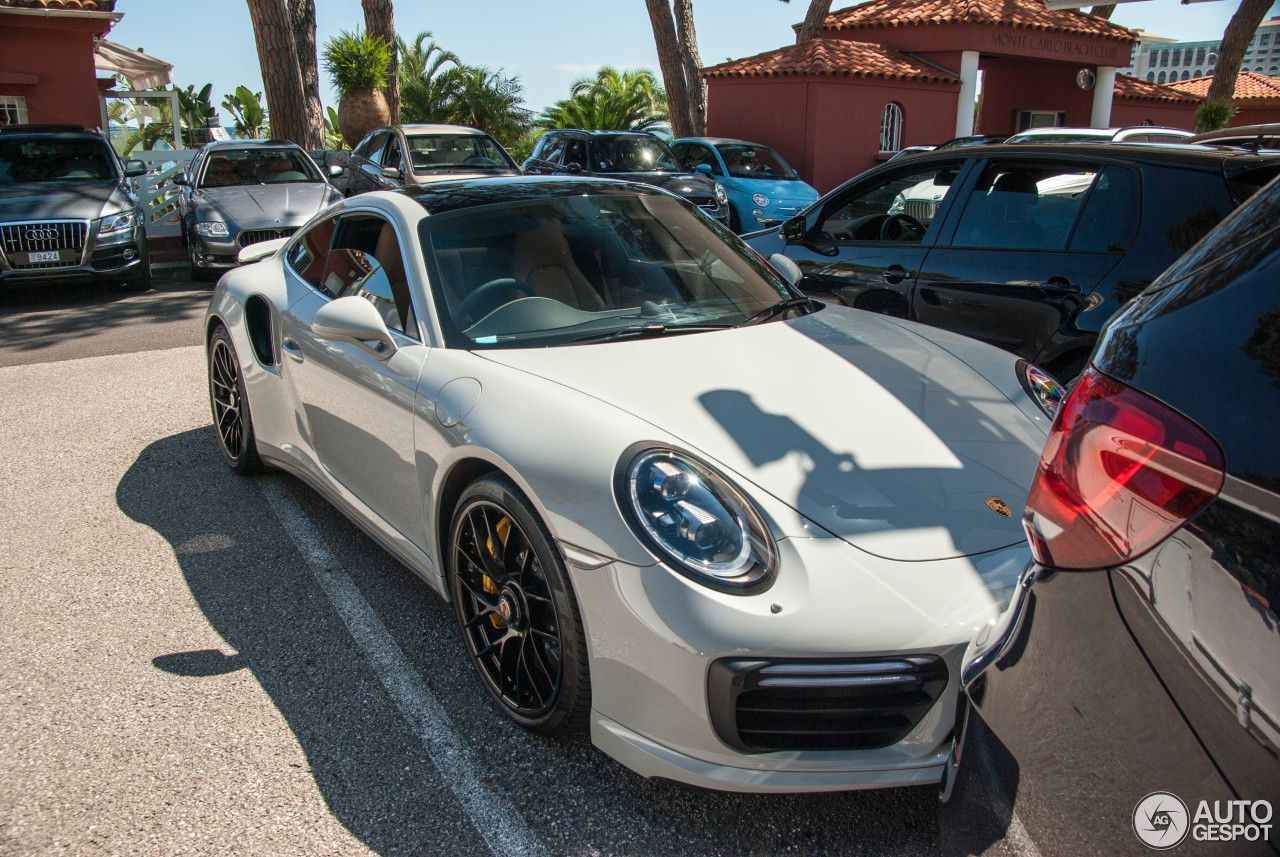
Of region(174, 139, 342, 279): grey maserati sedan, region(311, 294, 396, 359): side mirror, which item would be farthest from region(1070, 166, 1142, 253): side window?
region(174, 139, 342, 279): grey maserati sedan

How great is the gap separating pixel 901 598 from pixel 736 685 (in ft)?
1.32

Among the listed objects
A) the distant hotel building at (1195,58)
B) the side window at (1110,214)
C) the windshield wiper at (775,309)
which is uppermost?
the distant hotel building at (1195,58)

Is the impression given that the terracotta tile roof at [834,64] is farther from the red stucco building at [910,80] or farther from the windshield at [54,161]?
the windshield at [54,161]

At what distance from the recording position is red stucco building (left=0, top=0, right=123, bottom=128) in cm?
1585

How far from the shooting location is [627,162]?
1441 cm

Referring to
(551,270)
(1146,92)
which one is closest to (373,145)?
(551,270)

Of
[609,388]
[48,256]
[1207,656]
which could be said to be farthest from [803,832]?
[48,256]

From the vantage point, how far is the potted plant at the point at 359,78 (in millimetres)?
20062

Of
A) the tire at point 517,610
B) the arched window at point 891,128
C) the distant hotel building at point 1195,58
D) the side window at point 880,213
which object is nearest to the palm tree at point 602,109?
the arched window at point 891,128

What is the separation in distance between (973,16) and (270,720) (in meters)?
22.2

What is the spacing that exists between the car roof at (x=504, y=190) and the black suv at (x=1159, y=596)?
8.50ft

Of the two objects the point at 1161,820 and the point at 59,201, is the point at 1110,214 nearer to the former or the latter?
the point at 1161,820

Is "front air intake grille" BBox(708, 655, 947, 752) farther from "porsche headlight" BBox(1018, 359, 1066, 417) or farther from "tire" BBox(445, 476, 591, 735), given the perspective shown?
"porsche headlight" BBox(1018, 359, 1066, 417)

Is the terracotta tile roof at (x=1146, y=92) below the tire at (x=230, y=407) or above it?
above
